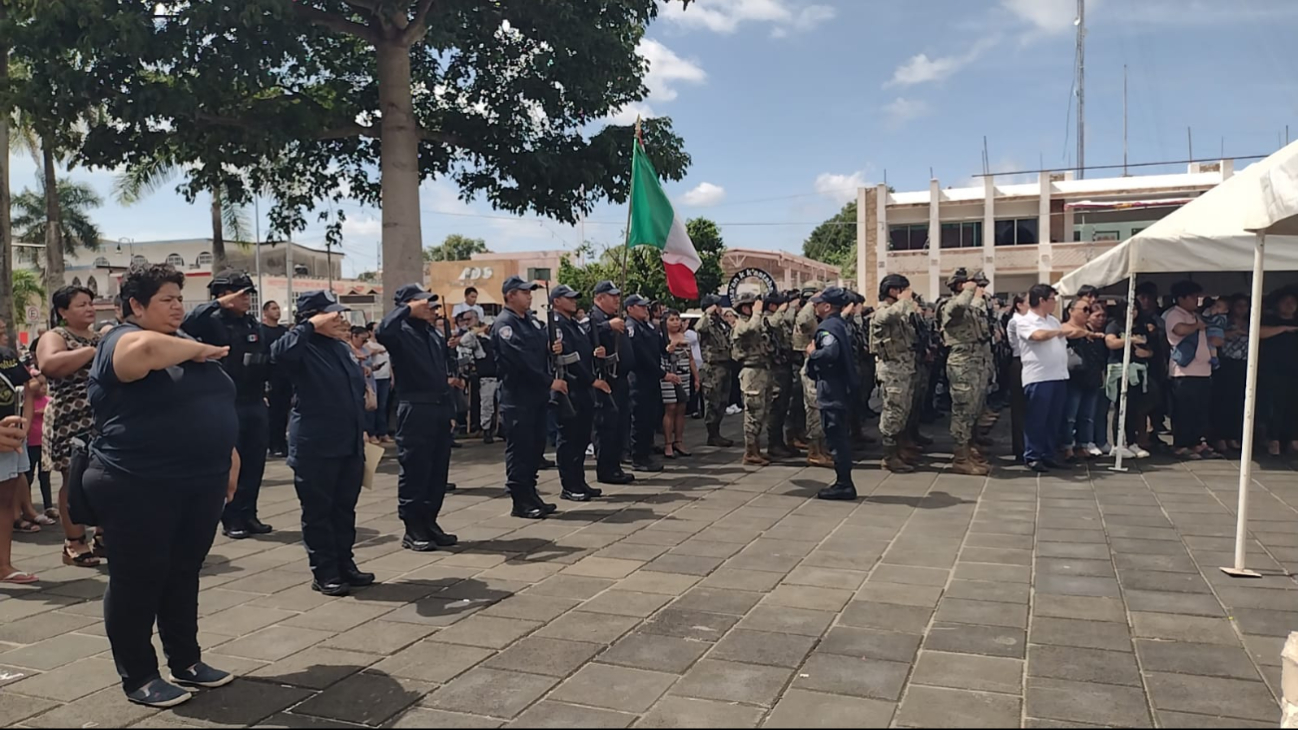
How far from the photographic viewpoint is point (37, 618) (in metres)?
4.80

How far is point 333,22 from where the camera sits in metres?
11.9

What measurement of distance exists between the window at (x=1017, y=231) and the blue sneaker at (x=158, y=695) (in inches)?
A: 1692

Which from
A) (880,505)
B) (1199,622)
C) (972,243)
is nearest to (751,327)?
(880,505)

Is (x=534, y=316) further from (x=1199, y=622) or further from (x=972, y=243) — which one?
(x=972, y=243)

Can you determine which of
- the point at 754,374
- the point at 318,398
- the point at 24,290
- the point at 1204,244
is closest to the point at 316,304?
the point at 318,398

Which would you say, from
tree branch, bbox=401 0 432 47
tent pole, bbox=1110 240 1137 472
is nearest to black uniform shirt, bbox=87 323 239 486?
tent pole, bbox=1110 240 1137 472

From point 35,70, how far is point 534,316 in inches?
317

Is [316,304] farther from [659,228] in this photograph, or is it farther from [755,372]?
[755,372]

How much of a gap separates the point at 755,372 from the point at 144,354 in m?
6.84

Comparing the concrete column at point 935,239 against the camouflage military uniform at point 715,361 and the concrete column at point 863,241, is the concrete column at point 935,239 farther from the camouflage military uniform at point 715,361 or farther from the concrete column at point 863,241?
the camouflage military uniform at point 715,361

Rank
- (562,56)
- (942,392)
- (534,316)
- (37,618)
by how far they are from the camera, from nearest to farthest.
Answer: (37,618) < (534,316) < (562,56) < (942,392)

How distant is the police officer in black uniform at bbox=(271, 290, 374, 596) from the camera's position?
5125mm

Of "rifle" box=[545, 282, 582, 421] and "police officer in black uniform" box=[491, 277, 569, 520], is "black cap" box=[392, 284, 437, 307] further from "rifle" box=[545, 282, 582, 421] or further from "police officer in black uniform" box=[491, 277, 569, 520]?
"rifle" box=[545, 282, 582, 421]

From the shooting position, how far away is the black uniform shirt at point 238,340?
19.8 feet
